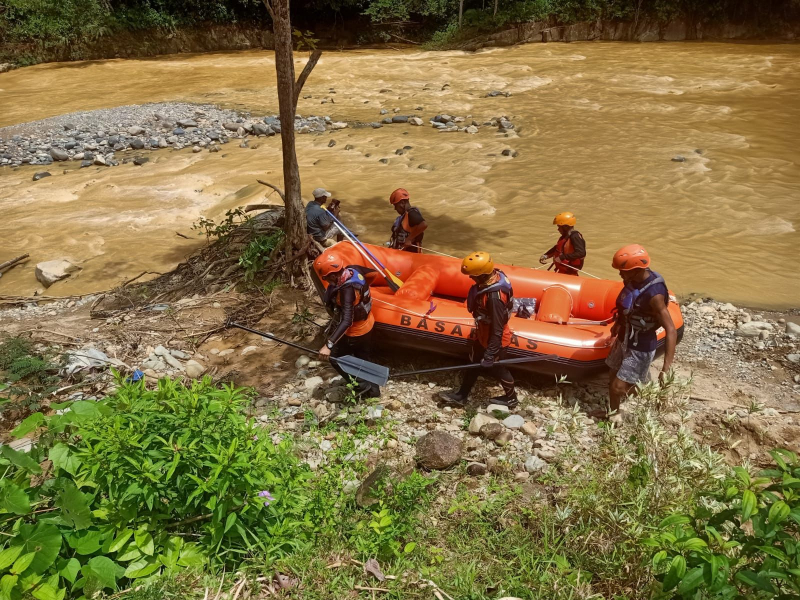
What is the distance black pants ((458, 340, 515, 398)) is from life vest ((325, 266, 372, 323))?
898 millimetres

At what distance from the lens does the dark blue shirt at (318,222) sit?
22.2ft

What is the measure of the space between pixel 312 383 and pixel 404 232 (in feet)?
7.51

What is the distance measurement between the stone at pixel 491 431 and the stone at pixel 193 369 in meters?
Answer: 2.43

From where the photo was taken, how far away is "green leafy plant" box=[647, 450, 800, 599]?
76.0 inches

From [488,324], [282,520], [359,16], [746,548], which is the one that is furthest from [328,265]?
[359,16]

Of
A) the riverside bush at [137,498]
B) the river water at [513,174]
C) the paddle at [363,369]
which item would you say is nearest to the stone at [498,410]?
the paddle at [363,369]

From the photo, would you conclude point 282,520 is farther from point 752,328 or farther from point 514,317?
point 752,328

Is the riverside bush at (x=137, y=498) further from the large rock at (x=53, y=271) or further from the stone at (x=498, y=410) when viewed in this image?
the large rock at (x=53, y=271)

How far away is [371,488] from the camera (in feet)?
10.9

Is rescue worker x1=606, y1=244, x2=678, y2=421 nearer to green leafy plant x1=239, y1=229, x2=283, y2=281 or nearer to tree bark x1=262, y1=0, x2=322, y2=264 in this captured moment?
tree bark x1=262, y1=0, x2=322, y2=264

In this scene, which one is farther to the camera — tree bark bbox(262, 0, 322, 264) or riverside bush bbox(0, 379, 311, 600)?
tree bark bbox(262, 0, 322, 264)

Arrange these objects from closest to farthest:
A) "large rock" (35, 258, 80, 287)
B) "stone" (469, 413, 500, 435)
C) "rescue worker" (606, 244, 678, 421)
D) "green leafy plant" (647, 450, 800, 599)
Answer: "green leafy plant" (647, 450, 800, 599) < "rescue worker" (606, 244, 678, 421) < "stone" (469, 413, 500, 435) < "large rock" (35, 258, 80, 287)

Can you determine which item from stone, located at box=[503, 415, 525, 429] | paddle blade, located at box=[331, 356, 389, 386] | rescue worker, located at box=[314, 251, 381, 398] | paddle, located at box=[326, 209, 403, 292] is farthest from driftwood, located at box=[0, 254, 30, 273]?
stone, located at box=[503, 415, 525, 429]

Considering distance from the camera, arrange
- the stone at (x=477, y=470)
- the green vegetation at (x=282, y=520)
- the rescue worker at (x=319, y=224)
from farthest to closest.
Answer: the rescue worker at (x=319, y=224), the stone at (x=477, y=470), the green vegetation at (x=282, y=520)
